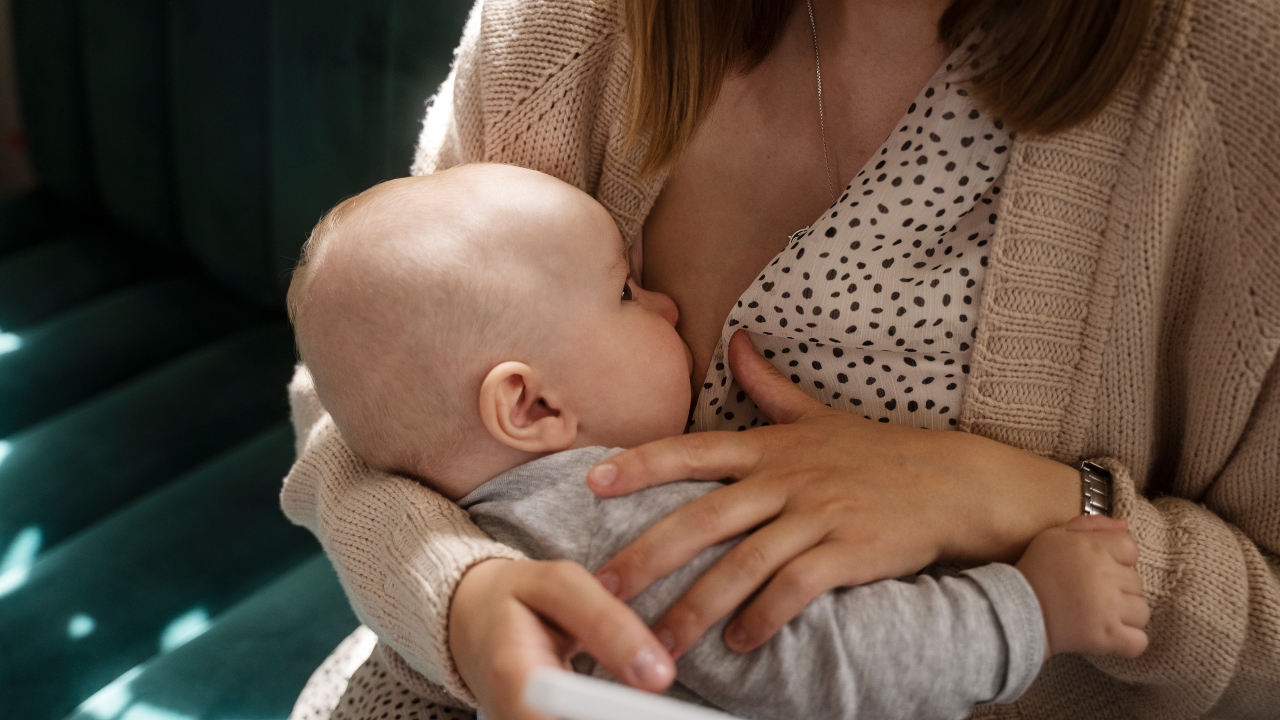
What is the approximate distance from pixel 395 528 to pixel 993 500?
1.74 ft

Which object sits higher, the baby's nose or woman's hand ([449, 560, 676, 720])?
the baby's nose

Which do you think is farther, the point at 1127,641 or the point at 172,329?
the point at 172,329

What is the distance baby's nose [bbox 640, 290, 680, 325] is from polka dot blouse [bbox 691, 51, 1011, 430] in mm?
114

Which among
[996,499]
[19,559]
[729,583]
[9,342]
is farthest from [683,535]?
[9,342]

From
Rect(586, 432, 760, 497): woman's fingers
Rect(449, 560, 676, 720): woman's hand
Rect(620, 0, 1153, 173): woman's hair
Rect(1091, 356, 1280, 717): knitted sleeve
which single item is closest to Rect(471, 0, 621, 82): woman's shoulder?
Rect(620, 0, 1153, 173): woman's hair

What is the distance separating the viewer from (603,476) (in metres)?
0.84

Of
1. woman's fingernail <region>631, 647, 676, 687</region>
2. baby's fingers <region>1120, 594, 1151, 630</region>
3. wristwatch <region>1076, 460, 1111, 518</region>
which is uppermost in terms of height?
wristwatch <region>1076, 460, 1111, 518</region>

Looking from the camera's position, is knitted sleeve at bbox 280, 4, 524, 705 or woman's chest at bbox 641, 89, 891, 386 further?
woman's chest at bbox 641, 89, 891, 386

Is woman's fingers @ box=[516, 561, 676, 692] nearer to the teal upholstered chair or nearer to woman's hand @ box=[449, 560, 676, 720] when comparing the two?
woman's hand @ box=[449, 560, 676, 720]

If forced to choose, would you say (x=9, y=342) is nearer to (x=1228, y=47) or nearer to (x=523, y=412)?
(x=523, y=412)

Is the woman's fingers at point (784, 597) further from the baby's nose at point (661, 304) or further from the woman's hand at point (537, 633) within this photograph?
the baby's nose at point (661, 304)

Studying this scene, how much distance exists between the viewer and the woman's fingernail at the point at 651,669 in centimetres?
66

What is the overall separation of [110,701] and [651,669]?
931mm

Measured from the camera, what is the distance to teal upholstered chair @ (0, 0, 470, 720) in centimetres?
136
